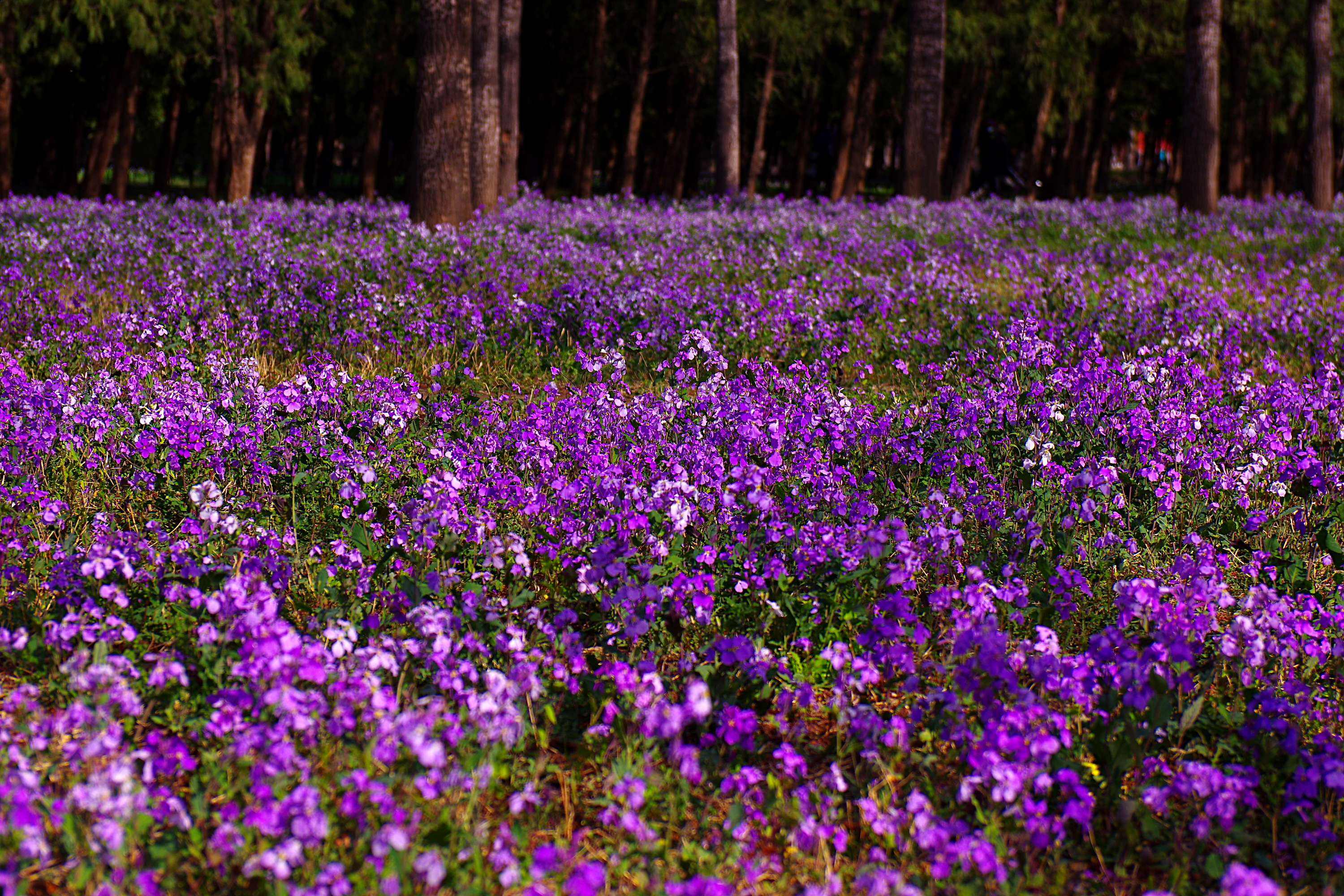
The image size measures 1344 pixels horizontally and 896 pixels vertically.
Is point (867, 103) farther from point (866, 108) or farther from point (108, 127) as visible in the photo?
point (108, 127)

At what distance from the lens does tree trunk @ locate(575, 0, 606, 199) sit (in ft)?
93.0

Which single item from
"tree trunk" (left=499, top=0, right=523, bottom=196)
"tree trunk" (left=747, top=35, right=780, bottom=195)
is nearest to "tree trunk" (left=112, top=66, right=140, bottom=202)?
"tree trunk" (left=499, top=0, right=523, bottom=196)

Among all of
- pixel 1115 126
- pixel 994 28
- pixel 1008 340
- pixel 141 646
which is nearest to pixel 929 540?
pixel 141 646

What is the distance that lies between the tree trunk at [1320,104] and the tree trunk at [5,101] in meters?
23.9

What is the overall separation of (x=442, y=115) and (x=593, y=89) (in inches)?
627

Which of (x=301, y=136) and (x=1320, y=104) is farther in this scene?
(x=301, y=136)

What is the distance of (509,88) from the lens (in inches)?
793

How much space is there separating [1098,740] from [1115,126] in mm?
47400

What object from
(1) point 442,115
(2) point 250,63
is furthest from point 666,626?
(2) point 250,63

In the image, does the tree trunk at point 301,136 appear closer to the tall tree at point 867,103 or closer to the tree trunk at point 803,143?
the tall tree at point 867,103

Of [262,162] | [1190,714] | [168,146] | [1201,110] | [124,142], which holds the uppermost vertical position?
[1201,110]

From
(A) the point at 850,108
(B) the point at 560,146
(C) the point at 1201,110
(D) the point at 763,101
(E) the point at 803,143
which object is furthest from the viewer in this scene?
(E) the point at 803,143

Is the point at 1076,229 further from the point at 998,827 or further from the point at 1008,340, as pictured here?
the point at 998,827

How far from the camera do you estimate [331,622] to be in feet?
11.6
